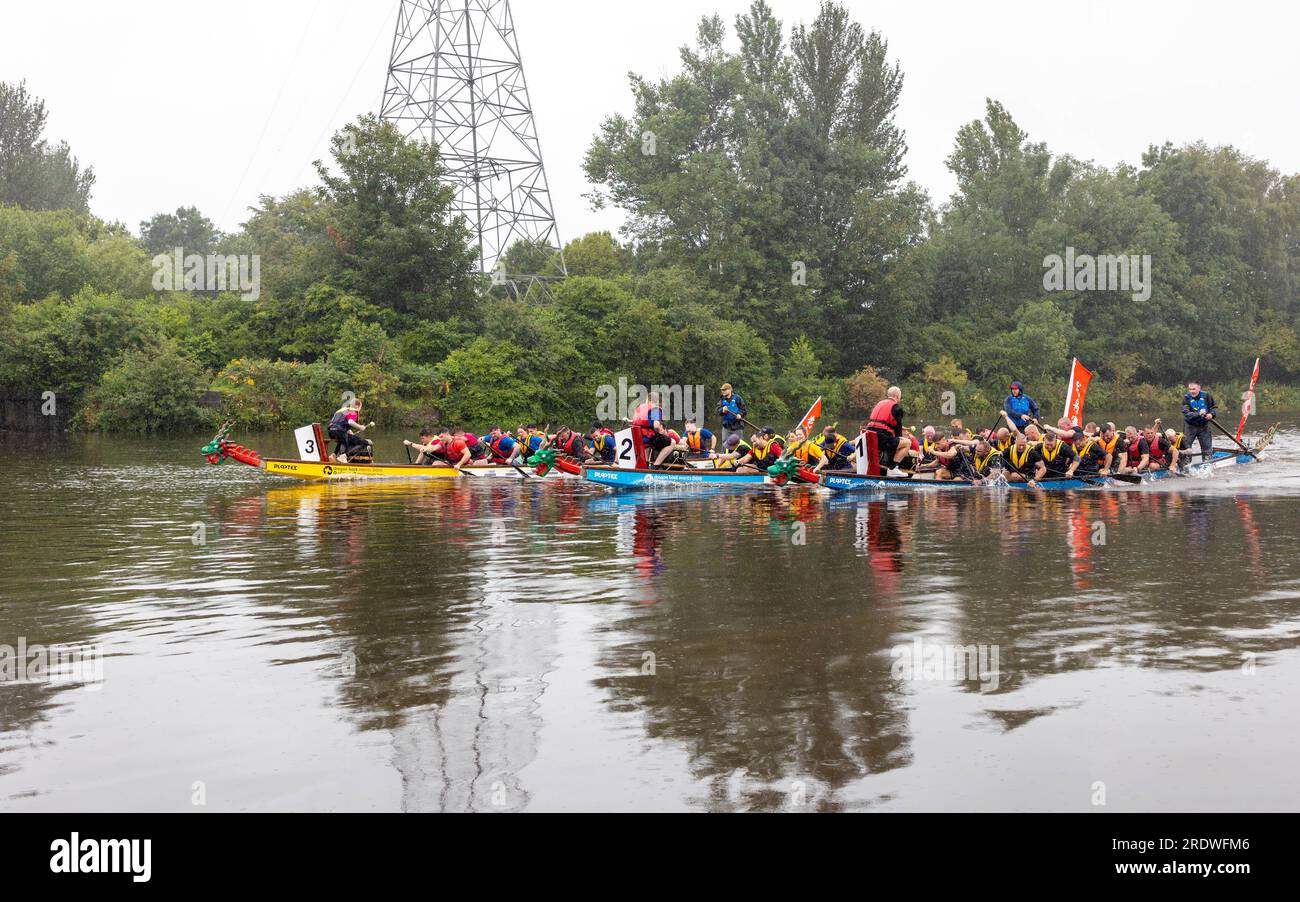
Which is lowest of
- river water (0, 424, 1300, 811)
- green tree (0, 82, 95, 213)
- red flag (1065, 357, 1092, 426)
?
river water (0, 424, 1300, 811)

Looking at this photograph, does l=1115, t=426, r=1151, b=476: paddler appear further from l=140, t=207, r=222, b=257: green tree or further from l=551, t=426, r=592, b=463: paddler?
l=140, t=207, r=222, b=257: green tree

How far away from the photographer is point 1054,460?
26859mm

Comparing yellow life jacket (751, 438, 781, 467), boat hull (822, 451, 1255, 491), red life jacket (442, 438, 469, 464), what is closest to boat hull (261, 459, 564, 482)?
red life jacket (442, 438, 469, 464)

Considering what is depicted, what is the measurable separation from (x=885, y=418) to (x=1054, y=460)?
4639 millimetres

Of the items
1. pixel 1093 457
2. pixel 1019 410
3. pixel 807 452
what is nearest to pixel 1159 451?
pixel 1093 457

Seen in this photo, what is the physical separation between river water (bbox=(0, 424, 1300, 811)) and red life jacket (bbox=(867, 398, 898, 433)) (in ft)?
16.6

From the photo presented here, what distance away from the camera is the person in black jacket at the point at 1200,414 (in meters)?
30.5

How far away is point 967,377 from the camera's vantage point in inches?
3145

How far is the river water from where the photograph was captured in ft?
25.9

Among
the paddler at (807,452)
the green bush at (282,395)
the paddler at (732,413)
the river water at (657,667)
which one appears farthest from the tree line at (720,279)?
the river water at (657,667)

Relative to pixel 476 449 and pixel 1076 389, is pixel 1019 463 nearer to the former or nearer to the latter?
pixel 1076 389

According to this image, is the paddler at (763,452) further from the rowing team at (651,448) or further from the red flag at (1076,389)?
the red flag at (1076,389)

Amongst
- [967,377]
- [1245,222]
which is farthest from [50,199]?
[1245,222]
